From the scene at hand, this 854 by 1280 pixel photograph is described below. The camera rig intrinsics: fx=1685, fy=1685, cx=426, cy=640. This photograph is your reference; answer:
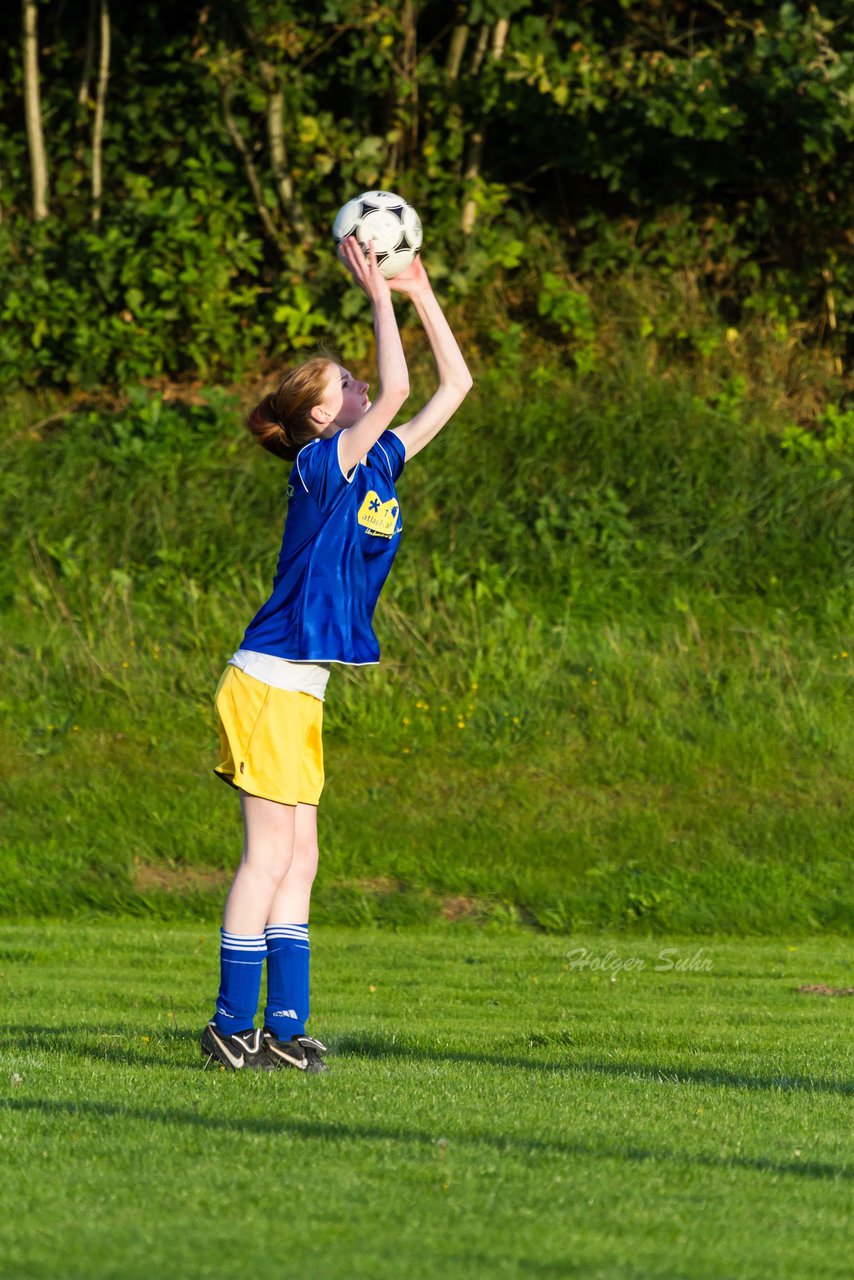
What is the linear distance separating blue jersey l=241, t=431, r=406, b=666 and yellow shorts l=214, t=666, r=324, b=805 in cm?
14

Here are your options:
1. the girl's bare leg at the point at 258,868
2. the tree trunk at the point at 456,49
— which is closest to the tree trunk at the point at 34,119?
the tree trunk at the point at 456,49

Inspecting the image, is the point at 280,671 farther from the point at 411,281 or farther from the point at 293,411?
the point at 411,281

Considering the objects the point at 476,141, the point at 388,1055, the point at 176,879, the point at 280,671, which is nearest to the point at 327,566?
the point at 280,671

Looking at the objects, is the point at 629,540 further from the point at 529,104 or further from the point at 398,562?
the point at 529,104

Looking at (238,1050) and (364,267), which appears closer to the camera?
(238,1050)

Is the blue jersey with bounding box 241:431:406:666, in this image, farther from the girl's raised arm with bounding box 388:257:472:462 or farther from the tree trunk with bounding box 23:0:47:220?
the tree trunk with bounding box 23:0:47:220

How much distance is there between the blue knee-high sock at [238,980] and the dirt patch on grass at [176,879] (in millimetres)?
6029

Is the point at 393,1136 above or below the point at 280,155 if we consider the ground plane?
below

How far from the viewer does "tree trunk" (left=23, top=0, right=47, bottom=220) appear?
688 inches

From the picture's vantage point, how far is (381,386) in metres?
5.33

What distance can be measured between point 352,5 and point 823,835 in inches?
365

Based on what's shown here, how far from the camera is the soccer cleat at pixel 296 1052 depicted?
5.25 m

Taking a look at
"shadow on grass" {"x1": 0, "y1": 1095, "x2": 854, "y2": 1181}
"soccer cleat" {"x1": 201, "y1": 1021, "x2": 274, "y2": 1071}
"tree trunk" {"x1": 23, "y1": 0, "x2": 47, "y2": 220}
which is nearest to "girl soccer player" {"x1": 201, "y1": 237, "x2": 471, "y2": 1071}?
"soccer cleat" {"x1": 201, "y1": 1021, "x2": 274, "y2": 1071}

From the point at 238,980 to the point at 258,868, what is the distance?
349 mm
